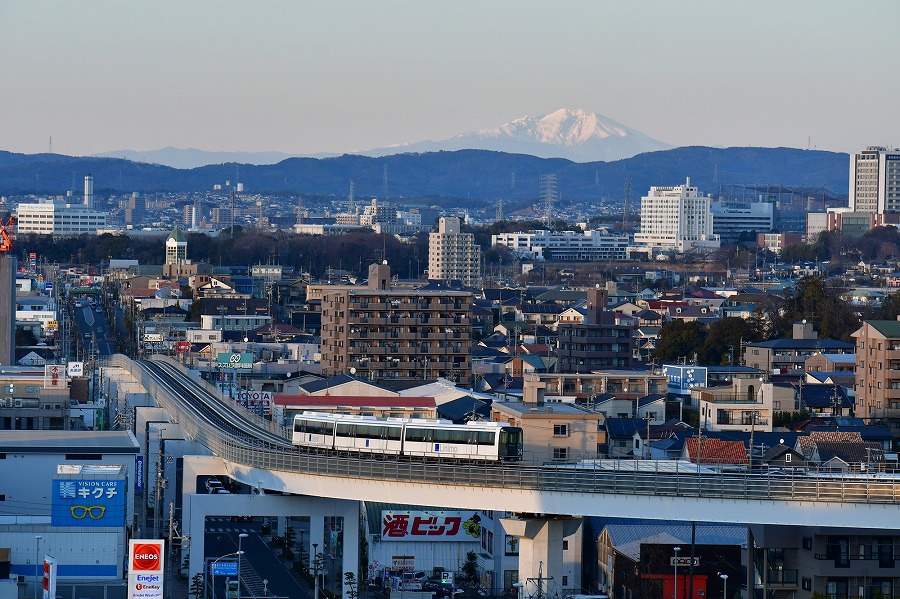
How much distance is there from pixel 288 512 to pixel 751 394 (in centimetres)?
1307

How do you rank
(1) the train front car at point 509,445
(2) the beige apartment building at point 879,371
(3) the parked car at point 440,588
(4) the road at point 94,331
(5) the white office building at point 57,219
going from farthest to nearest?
1. (5) the white office building at point 57,219
2. (4) the road at point 94,331
3. (2) the beige apartment building at point 879,371
4. (3) the parked car at point 440,588
5. (1) the train front car at point 509,445

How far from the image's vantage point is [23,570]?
63.8ft

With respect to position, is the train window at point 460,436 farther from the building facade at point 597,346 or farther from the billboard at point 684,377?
the building facade at point 597,346

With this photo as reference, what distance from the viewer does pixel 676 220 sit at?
124 metres

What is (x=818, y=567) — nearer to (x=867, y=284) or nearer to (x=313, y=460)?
(x=313, y=460)

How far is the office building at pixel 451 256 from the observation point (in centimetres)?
8925

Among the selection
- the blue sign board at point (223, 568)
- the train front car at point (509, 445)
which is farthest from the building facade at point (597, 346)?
the blue sign board at point (223, 568)

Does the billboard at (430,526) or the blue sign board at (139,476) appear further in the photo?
the blue sign board at (139,476)

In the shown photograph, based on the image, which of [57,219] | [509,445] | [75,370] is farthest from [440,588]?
[57,219]

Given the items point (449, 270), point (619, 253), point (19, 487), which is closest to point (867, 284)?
point (449, 270)

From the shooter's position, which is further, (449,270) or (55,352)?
(449,270)

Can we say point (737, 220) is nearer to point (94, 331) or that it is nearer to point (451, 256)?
point (451, 256)

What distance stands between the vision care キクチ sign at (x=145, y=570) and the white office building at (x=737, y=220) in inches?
4365

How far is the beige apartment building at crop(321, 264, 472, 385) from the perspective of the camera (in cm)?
4248
